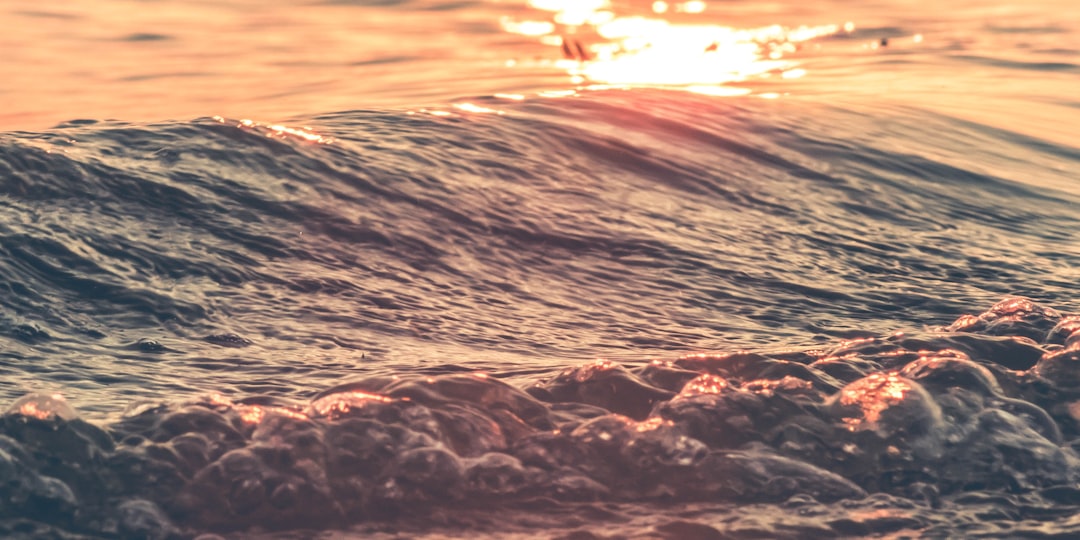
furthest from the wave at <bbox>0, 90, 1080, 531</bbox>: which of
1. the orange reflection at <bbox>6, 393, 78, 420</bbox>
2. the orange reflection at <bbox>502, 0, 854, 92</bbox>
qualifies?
the orange reflection at <bbox>502, 0, 854, 92</bbox>

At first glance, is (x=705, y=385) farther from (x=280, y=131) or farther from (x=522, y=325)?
(x=280, y=131)

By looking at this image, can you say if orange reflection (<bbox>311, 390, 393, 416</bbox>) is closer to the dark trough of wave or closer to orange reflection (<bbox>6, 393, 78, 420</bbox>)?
the dark trough of wave

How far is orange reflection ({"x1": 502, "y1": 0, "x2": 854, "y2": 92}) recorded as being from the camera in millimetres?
7680

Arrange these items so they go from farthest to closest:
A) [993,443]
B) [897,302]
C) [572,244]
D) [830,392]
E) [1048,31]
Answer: [1048,31] → [572,244] → [897,302] → [830,392] → [993,443]

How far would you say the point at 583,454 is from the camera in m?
2.96

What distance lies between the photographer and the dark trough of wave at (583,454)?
2703 mm

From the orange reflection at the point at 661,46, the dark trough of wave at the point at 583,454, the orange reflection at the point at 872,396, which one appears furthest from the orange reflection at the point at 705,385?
the orange reflection at the point at 661,46

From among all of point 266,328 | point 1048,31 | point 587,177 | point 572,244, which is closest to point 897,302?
point 572,244

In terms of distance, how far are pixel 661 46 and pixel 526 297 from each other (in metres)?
4.73

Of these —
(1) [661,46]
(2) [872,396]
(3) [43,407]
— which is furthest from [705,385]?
(1) [661,46]

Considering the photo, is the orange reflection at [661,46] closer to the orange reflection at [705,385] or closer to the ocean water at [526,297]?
the ocean water at [526,297]

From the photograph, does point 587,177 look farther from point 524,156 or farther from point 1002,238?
point 1002,238

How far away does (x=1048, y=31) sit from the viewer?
9.74 m

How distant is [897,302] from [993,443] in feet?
4.43
